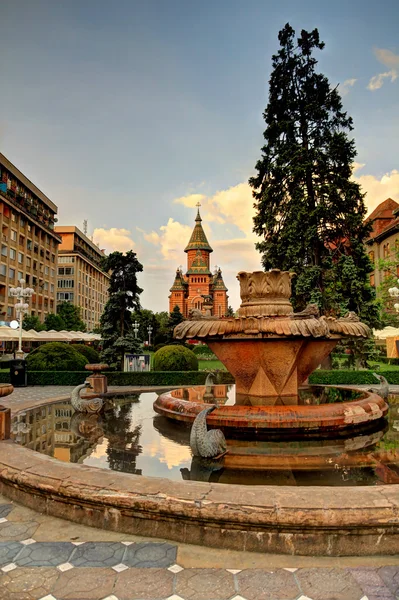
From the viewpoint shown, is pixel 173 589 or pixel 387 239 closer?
pixel 173 589

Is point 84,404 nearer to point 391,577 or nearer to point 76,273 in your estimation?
point 391,577

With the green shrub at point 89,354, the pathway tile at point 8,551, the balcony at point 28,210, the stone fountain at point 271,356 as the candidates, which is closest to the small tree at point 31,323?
the balcony at point 28,210

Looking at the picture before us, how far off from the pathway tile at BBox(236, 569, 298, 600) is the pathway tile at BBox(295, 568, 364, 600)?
0.25 ft

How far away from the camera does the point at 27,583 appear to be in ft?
9.82

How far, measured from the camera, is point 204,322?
7.42 m

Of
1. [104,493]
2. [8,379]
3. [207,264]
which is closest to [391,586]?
[104,493]

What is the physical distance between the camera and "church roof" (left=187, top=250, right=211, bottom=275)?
9113 centimetres

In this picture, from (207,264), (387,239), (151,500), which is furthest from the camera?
(207,264)

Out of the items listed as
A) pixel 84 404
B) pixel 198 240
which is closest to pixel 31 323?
pixel 84 404

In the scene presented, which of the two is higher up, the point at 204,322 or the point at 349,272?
the point at 349,272

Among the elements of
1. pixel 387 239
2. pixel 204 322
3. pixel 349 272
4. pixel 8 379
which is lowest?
pixel 8 379

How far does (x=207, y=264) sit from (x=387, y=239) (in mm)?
50922

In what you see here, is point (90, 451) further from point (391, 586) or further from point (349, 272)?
point (349, 272)

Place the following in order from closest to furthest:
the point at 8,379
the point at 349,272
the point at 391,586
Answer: the point at 391,586
the point at 8,379
the point at 349,272
